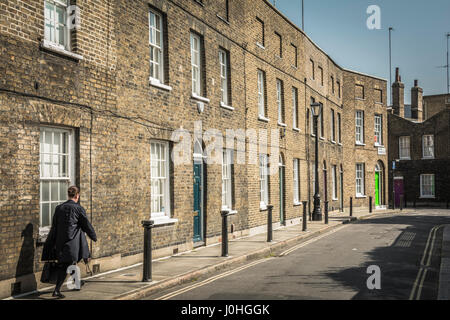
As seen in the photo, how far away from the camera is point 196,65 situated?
14.9 meters

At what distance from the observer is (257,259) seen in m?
13.0

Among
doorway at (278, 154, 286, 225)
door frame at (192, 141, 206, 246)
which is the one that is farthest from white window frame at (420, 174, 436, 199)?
door frame at (192, 141, 206, 246)

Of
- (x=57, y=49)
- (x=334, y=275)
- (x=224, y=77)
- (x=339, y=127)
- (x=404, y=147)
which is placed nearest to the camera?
(x=57, y=49)

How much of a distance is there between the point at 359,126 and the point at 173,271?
1137 inches

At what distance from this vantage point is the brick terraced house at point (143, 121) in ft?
27.4

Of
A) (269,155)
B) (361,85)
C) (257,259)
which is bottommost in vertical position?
(257,259)

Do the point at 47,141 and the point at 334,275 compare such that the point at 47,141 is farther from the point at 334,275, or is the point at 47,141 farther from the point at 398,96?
the point at 398,96

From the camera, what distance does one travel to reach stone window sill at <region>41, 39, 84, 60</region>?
28.9 feet

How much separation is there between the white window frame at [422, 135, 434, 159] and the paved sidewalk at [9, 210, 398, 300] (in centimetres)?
3136

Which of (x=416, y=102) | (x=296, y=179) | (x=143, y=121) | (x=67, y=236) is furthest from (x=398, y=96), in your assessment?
(x=67, y=236)

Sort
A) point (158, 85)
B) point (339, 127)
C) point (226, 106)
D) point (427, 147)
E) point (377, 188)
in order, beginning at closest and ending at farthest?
point (158, 85), point (226, 106), point (339, 127), point (377, 188), point (427, 147)
